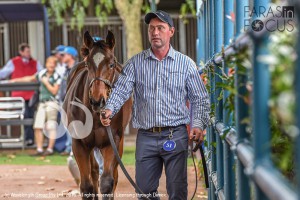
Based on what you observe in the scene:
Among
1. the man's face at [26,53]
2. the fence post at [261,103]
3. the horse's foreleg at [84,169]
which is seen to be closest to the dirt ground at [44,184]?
the horse's foreleg at [84,169]

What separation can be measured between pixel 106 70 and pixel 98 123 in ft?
2.86

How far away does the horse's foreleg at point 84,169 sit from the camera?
28.1 ft

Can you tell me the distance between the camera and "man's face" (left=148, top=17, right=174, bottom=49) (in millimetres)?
6797

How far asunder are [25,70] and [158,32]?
1252cm

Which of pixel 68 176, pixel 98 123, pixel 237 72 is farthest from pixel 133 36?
pixel 237 72

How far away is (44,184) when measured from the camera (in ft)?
39.1

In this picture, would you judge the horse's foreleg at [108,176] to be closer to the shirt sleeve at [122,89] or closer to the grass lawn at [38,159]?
the shirt sleeve at [122,89]

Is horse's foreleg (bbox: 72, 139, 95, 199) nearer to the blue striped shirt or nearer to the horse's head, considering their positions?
the horse's head

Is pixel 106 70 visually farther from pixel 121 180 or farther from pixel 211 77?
pixel 121 180

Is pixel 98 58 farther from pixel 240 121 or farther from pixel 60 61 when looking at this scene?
pixel 60 61

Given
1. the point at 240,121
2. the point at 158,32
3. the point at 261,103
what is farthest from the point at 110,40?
the point at 261,103

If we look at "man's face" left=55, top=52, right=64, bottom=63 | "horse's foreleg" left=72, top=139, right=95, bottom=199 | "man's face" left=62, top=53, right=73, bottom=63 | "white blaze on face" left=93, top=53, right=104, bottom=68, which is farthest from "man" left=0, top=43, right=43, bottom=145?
"white blaze on face" left=93, top=53, right=104, bottom=68

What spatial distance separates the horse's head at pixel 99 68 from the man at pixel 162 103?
716 mm

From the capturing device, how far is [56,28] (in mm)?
22578
